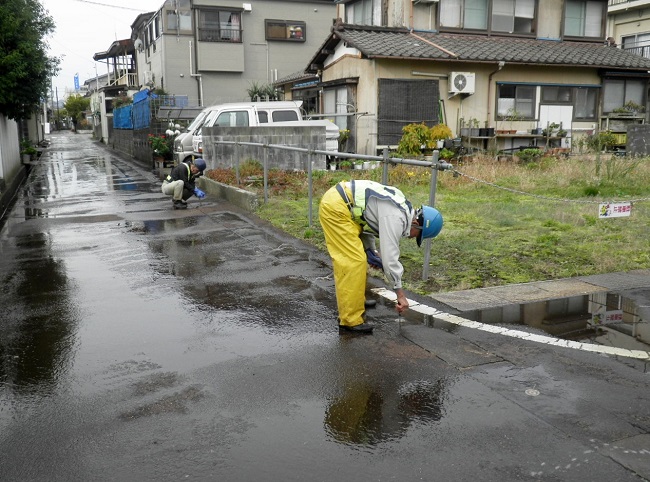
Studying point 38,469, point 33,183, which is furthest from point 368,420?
point 33,183

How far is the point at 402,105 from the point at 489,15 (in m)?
5.32

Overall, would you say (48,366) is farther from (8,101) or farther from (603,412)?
(8,101)

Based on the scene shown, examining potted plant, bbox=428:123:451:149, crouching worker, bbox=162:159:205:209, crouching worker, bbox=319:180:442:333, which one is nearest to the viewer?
crouching worker, bbox=319:180:442:333

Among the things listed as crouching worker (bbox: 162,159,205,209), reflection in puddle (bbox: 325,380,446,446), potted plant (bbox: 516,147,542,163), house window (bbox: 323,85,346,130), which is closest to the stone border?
crouching worker (bbox: 162,159,205,209)

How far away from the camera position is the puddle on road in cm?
493

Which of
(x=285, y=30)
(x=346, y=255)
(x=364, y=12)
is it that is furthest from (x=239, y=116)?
(x=285, y=30)

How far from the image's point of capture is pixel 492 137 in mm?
19906

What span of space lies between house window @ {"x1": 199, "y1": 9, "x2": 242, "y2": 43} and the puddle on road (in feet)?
91.1

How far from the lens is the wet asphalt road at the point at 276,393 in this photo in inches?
125

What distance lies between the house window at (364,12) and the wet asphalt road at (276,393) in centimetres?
1715

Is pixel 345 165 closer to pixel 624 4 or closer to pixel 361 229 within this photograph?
pixel 361 229

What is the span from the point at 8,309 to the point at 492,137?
16922 mm

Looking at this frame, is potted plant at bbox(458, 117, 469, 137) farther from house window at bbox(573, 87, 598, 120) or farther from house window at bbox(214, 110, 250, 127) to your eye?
house window at bbox(214, 110, 250, 127)

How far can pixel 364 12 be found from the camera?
22469 mm
